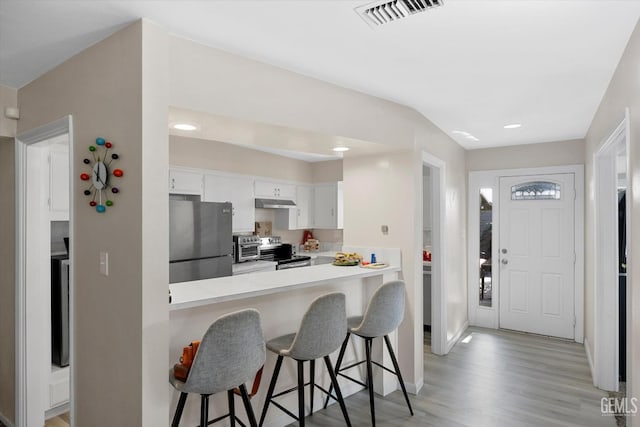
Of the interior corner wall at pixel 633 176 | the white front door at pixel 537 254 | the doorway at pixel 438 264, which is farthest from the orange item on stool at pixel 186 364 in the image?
the white front door at pixel 537 254

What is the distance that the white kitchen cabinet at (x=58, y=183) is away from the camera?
3072 mm

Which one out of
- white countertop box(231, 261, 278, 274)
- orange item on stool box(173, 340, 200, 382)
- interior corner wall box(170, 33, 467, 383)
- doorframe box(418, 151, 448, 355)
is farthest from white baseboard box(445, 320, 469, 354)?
orange item on stool box(173, 340, 200, 382)

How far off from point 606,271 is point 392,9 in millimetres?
2949

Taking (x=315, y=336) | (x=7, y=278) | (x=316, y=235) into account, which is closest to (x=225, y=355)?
(x=315, y=336)

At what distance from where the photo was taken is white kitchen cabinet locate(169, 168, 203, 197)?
434cm

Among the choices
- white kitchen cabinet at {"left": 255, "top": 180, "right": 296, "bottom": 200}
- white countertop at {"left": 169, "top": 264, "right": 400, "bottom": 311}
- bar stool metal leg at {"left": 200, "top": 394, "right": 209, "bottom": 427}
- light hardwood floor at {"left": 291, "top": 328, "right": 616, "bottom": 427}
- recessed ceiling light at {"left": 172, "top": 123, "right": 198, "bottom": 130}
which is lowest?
light hardwood floor at {"left": 291, "top": 328, "right": 616, "bottom": 427}

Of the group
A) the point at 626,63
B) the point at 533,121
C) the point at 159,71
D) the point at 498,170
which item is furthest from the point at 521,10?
the point at 498,170

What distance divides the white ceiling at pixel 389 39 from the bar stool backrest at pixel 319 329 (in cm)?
140

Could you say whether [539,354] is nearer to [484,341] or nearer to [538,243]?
[484,341]

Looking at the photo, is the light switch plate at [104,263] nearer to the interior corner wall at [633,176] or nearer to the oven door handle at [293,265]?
the interior corner wall at [633,176]

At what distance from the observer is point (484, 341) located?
4.78 metres

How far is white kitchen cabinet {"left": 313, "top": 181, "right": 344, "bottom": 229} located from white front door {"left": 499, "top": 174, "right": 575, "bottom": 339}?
2304 mm

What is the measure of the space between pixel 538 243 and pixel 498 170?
104 cm

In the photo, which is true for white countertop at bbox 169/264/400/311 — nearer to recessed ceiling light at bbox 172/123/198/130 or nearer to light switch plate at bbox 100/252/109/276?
light switch plate at bbox 100/252/109/276
